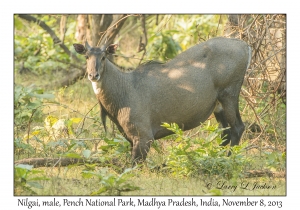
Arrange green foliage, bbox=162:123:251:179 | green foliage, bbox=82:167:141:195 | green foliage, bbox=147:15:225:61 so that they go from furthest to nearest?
Answer: green foliage, bbox=147:15:225:61
green foliage, bbox=162:123:251:179
green foliage, bbox=82:167:141:195

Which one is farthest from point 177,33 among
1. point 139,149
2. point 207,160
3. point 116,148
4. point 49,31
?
point 207,160

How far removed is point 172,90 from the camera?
884 centimetres

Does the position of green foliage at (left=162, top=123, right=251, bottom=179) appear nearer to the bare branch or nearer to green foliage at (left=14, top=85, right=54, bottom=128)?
green foliage at (left=14, top=85, right=54, bottom=128)

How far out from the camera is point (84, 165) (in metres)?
8.46

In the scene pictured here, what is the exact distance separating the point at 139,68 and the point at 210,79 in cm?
99

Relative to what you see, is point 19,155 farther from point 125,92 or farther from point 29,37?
point 29,37

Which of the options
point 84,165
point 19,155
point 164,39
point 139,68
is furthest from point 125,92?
point 164,39

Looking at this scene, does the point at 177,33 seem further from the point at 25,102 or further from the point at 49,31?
the point at 25,102

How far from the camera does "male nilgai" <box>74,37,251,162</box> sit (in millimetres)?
8570

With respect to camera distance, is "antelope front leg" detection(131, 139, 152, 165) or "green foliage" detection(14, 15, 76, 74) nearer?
"antelope front leg" detection(131, 139, 152, 165)

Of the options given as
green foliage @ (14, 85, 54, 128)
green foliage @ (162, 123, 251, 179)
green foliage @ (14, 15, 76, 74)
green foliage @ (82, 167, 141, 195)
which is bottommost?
green foliage @ (82, 167, 141, 195)

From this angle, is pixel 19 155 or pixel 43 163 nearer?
pixel 43 163

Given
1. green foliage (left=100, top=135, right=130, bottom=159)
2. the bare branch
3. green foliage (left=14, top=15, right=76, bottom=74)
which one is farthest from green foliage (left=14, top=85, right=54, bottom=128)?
green foliage (left=14, top=15, right=76, bottom=74)

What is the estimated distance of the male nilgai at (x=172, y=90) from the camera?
8.57 meters
